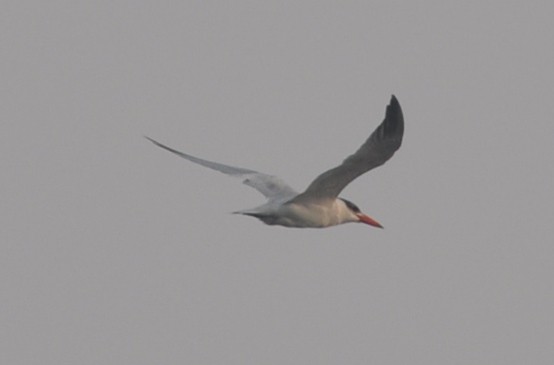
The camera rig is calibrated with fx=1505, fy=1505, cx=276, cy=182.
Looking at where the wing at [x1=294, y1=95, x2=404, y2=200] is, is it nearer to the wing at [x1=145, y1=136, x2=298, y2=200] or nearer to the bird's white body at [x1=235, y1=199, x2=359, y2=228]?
the bird's white body at [x1=235, y1=199, x2=359, y2=228]

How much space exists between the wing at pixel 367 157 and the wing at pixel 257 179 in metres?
1.19

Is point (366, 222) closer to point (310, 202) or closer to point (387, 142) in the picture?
point (310, 202)

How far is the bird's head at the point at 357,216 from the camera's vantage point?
63.3 ft

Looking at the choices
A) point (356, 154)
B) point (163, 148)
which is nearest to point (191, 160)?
point (163, 148)

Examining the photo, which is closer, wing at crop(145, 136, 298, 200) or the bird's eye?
the bird's eye

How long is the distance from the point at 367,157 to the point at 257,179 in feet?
12.5

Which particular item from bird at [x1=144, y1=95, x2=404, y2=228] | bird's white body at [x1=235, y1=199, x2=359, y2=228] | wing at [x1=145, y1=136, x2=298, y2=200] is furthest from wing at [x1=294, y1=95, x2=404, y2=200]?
wing at [x1=145, y1=136, x2=298, y2=200]

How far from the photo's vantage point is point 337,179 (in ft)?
59.7

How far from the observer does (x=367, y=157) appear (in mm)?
17484

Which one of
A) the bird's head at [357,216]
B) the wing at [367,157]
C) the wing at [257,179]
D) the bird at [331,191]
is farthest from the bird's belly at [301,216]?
the wing at [257,179]

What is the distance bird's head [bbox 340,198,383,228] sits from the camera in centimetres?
1930

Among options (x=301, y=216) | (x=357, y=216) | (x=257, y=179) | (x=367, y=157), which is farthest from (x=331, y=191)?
(x=257, y=179)

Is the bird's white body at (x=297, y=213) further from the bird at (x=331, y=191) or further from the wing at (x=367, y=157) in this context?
the wing at (x=367, y=157)

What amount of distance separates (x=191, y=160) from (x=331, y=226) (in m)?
3.14
